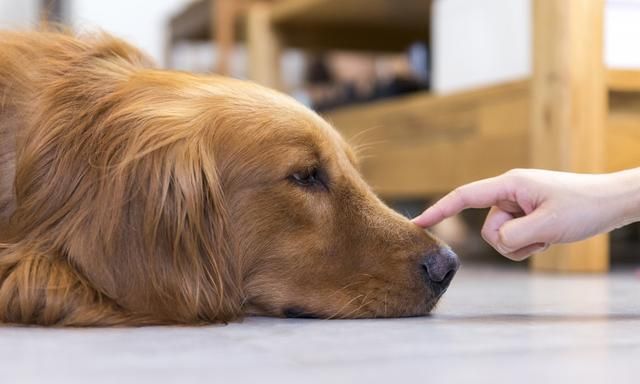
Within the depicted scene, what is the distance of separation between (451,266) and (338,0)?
2467mm

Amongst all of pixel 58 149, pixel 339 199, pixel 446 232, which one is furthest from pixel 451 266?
pixel 446 232

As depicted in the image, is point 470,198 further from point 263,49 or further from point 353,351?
point 263,49

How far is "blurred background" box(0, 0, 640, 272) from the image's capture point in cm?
243

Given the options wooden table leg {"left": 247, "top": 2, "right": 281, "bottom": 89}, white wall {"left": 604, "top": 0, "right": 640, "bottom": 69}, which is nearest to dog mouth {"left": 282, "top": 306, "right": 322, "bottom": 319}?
white wall {"left": 604, "top": 0, "right": 640, "bottom": 69}

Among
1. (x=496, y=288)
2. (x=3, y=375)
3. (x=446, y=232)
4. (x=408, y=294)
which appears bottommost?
(x=446, y=232)

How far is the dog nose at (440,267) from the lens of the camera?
137cm

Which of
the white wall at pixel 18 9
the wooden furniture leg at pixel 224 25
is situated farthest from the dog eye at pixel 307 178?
the white wall at pixel 18 9

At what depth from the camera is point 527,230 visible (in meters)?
1.31

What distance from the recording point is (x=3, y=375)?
35.2 inches

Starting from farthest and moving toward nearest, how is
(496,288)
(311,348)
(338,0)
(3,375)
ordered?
(338,0)
(496,288)
(311,348)
(3,375)

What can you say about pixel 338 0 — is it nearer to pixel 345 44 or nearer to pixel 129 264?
pixel 345 44

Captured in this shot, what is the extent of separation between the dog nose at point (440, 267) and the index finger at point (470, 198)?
0.06m

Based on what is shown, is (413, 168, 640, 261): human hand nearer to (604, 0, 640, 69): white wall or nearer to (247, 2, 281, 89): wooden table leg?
(604, 0, 640, 69): white wall

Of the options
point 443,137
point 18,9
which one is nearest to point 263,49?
point 443,137
